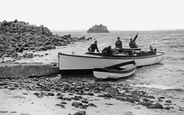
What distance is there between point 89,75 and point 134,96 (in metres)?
7.48

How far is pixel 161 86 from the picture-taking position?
616 inches

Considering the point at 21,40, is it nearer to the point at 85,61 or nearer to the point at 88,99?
the point at 85,61

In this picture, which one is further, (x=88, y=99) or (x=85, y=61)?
(x=85, y=61)

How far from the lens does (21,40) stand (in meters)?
42.2

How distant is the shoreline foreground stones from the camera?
33.1m

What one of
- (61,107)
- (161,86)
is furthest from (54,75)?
(61,107)

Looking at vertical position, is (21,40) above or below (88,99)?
above

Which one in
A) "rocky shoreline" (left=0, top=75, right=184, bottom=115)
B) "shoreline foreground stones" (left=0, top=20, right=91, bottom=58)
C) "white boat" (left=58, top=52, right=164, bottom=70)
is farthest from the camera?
"shoreline foreground stones" (left=0, top=20, right=91, bottom=58)

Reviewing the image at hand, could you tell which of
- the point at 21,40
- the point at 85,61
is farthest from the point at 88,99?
the point at 21,40

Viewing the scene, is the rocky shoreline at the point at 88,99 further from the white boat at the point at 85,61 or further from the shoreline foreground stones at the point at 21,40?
the shoreline foreground stones at the point at 21,40

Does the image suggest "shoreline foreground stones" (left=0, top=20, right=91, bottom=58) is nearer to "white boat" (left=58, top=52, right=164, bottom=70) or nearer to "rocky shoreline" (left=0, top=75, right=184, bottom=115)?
"white boat" (left=58, top=52, right=164, bottom=70)

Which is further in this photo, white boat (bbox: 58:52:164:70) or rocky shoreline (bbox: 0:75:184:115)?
white boat (bbox: 58:52:164:70)

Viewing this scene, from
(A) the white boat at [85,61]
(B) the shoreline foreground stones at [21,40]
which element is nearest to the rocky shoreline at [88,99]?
(A) the white boat at [85,61]

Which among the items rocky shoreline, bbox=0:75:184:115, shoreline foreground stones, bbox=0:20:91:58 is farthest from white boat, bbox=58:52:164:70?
shoreline foreground stones, bbox=0:20:91:58
